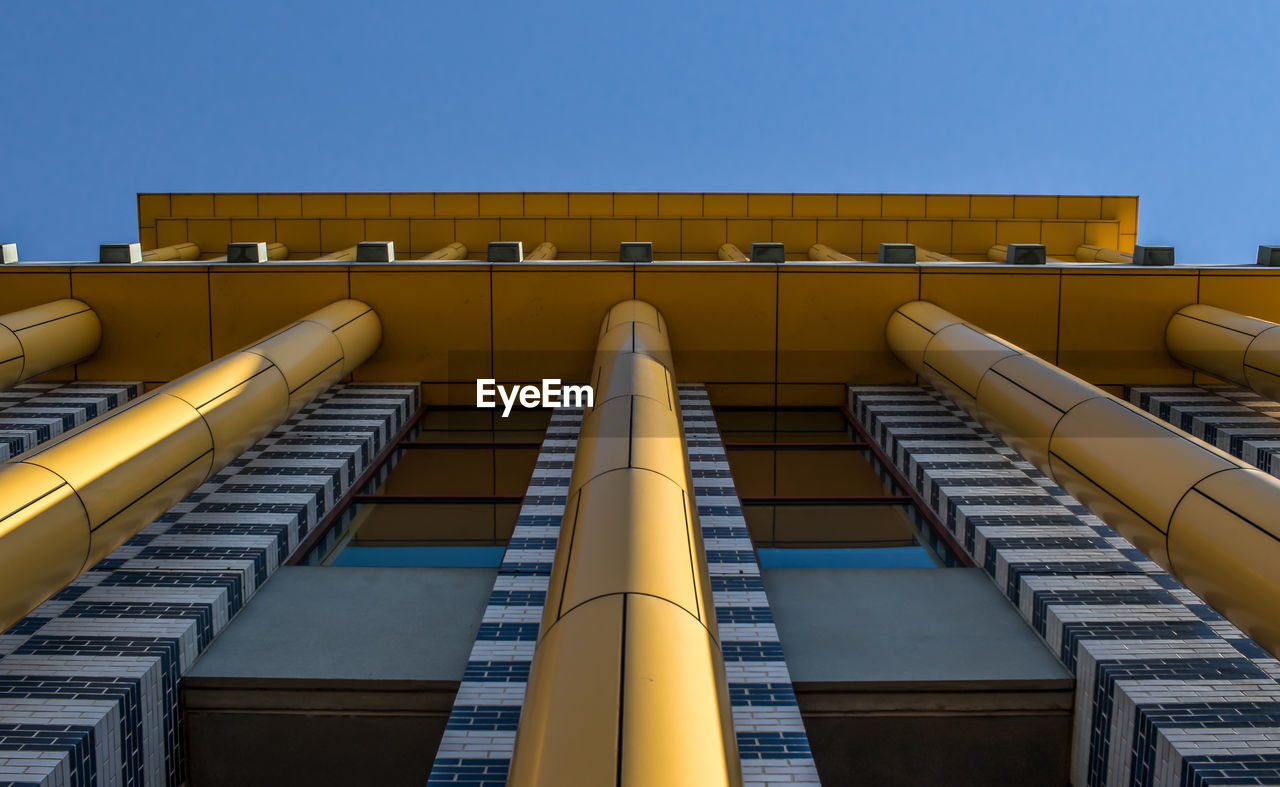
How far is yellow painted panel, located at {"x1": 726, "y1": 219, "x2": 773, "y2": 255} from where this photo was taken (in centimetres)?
2255

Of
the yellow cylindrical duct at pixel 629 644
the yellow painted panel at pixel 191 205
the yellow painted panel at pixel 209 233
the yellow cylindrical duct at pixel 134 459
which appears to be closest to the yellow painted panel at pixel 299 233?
the yellow painted panel at pixel 209 233

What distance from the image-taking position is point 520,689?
5.61 metres

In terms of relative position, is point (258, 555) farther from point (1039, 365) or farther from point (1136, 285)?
point (1136, 285)

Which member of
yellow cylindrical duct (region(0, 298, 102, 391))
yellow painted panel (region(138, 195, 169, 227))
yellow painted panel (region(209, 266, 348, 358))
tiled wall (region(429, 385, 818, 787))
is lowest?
tiled wall (region(429, 385, 818, 787))

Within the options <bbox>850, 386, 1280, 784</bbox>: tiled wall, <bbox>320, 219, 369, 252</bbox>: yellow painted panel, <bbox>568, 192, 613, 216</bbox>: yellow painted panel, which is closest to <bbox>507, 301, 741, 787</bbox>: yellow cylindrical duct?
<bbox>850, 386, 1280, 784</bbox>: tiled wall

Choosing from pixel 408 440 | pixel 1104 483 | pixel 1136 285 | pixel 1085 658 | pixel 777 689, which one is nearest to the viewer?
pixel 777 689

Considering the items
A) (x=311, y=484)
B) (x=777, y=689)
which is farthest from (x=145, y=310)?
(x=777, y=689)

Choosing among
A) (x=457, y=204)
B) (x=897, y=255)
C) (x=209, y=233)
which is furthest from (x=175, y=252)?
(x=897, y=255)

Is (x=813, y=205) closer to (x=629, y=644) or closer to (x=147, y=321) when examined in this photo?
(x=147, y=321)

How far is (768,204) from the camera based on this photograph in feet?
83.6

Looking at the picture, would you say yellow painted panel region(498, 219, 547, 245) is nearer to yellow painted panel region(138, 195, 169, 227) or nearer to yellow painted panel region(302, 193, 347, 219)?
yellow painted panel region(302, 193, 347, 219)

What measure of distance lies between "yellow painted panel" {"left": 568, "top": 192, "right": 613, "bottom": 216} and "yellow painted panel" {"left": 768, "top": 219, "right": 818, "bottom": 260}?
14.7 ft

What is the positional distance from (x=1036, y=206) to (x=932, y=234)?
431 centimetres

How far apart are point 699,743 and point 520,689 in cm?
221
